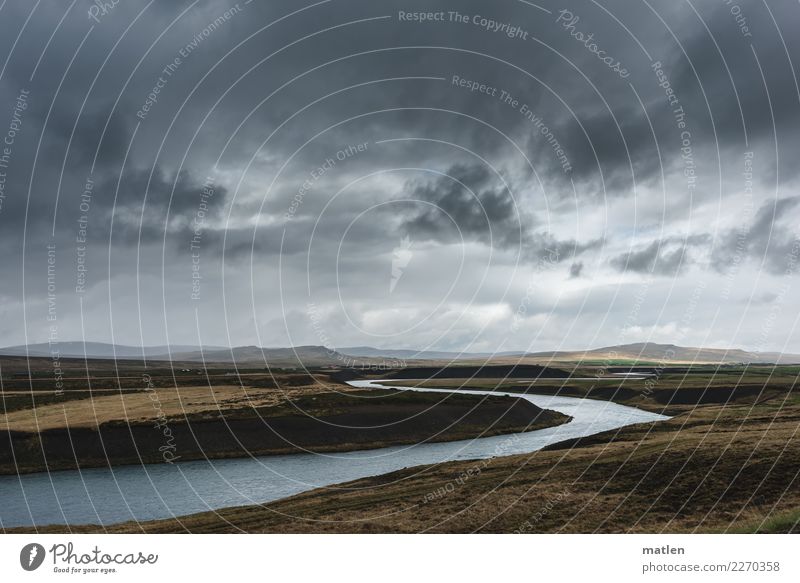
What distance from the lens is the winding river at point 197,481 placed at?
48656 mm

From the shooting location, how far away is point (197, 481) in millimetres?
61625

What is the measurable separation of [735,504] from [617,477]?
8731 mm

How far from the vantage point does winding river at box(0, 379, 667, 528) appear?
48.7 m

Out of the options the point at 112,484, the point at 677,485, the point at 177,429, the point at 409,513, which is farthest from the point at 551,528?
the point at 177,429

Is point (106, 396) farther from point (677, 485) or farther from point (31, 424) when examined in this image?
point (677, 485)
